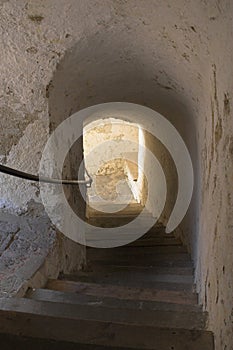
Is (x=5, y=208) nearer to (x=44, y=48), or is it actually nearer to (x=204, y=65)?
(x=44, y=48)

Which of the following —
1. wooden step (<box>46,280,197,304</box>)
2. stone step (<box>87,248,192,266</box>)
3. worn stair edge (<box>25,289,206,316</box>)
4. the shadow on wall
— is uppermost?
the shadow on wall

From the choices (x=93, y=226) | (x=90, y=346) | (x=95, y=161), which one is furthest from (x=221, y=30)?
(x=95, y=161)

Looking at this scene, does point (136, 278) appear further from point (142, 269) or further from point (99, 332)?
point (99, 332)

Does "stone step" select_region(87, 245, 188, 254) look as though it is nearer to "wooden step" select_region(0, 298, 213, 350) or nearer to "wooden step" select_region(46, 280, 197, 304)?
"wooden step" select_region(46, 280, 197, 304)

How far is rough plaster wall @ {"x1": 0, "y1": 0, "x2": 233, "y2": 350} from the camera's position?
1.14 m

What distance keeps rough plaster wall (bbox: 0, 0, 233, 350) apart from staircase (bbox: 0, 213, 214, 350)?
0.10 meters

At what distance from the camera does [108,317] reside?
138 centimetres

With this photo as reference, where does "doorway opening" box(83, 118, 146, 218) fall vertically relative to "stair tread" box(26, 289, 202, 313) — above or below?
above

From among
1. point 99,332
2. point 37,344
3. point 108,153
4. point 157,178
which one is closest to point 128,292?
point 99,332

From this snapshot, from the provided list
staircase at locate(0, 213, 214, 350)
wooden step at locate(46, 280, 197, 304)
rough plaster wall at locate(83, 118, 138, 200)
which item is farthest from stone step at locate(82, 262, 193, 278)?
rough plaster wall at locate(83, 118, 138, 200)

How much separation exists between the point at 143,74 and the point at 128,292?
127cm

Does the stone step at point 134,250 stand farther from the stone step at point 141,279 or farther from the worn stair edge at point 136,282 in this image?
the worn stair edge at point 136,282

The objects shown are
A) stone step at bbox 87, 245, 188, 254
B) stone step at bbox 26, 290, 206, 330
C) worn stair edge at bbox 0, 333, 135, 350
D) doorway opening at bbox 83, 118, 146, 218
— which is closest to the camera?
worn stair edge at bbox 0, 333, 135, 350

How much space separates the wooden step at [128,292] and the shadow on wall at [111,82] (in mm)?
→ 673
